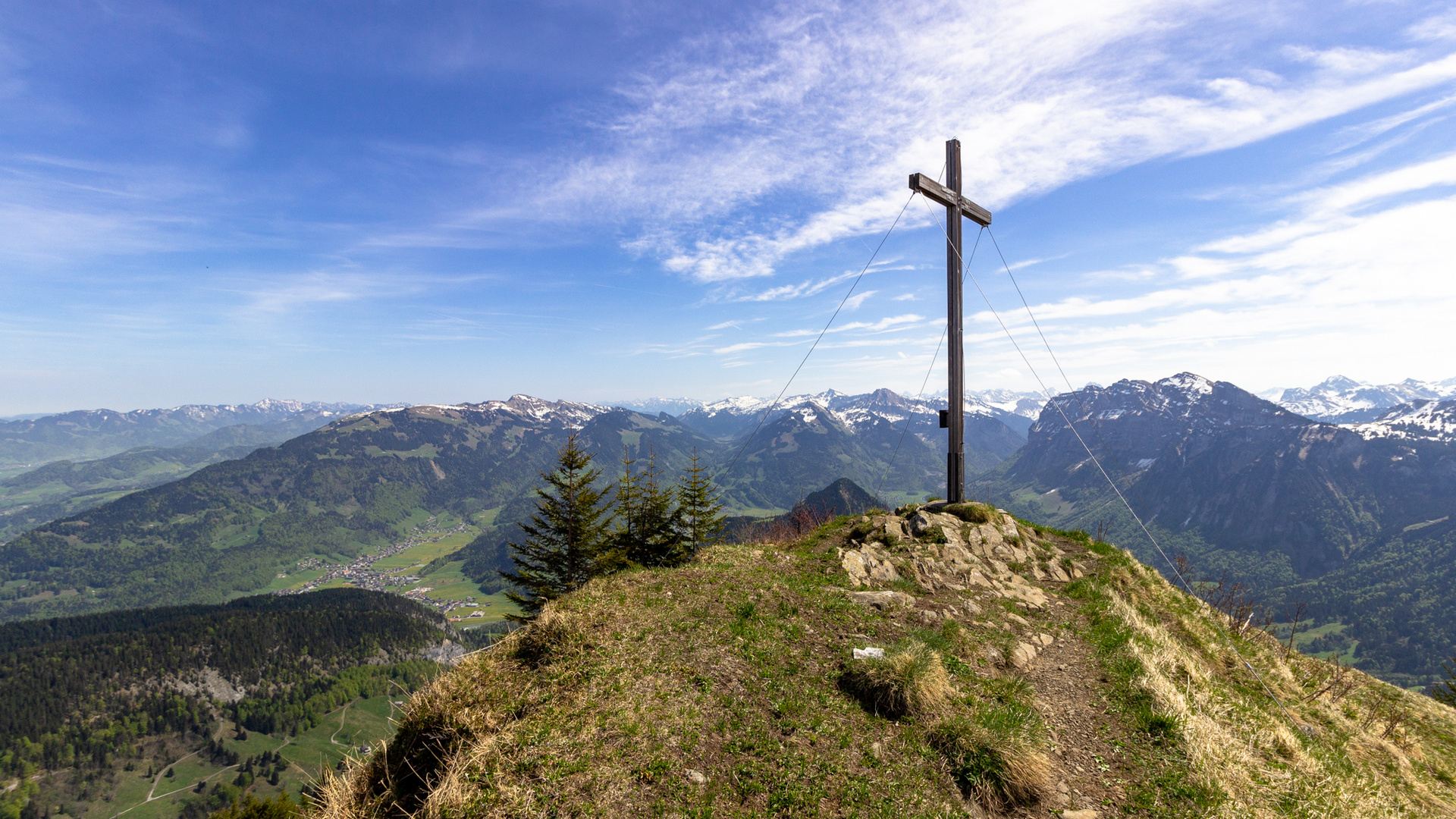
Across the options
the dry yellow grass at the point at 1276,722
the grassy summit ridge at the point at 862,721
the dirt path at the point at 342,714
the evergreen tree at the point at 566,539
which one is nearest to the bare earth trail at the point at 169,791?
the dirt path at the point at 342,714

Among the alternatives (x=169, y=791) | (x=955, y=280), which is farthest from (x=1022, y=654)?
(x=169, y=791)

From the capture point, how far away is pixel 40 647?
186625 mm

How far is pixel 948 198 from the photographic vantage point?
60.0 feet

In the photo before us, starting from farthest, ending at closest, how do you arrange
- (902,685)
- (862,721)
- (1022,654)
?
(1022,654)
(902,685)
(862,721)

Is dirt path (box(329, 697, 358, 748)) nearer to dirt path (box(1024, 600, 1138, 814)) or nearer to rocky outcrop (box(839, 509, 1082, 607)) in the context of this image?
rocky outcrop (box(839, 509, 1082, 607))

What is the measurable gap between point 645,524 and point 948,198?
28.7 meters

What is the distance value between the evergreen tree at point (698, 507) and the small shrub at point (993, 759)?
31.2m

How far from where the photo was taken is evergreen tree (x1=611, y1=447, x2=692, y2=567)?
Result: 119 ft

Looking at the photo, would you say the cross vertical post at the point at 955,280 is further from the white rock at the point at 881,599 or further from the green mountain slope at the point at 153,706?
the green mountain slope at the point at 153,706

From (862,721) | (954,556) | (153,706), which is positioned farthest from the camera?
(153,706)

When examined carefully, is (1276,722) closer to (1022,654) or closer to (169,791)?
(1022,654)

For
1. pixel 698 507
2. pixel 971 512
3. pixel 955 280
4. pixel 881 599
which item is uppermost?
pixel 955 280

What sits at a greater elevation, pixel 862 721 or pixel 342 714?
pixel 862 721

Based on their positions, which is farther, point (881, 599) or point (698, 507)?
point (698, 507)
